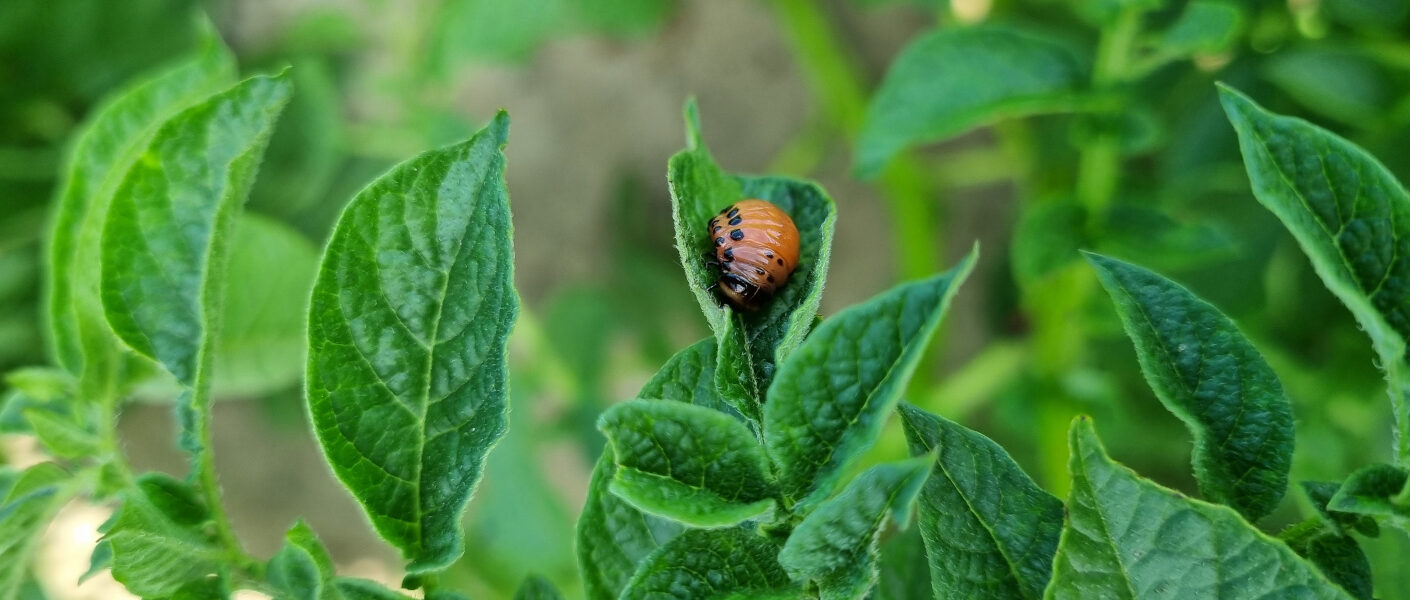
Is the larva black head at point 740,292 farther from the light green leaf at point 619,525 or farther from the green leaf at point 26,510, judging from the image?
the green leaf at point 26,510

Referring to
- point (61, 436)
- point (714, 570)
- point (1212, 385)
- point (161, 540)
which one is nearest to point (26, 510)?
point (61, 436)

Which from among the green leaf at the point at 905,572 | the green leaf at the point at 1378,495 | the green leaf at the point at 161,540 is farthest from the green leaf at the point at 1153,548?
the green leaf at the point at 161,540

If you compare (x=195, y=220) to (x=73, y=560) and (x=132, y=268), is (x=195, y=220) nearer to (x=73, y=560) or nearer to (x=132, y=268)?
(x=132, y=268)

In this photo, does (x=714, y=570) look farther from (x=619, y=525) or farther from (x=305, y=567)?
(x=305, y=567)

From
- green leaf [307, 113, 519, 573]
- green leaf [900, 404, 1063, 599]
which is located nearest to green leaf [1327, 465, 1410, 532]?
green leaf [900, 404, 1063, 599]

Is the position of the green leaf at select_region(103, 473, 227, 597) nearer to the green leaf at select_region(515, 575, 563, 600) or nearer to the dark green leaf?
the green leaf at select_region(515, 575, 563, 600)

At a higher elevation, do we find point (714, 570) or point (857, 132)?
point (857, 132)
